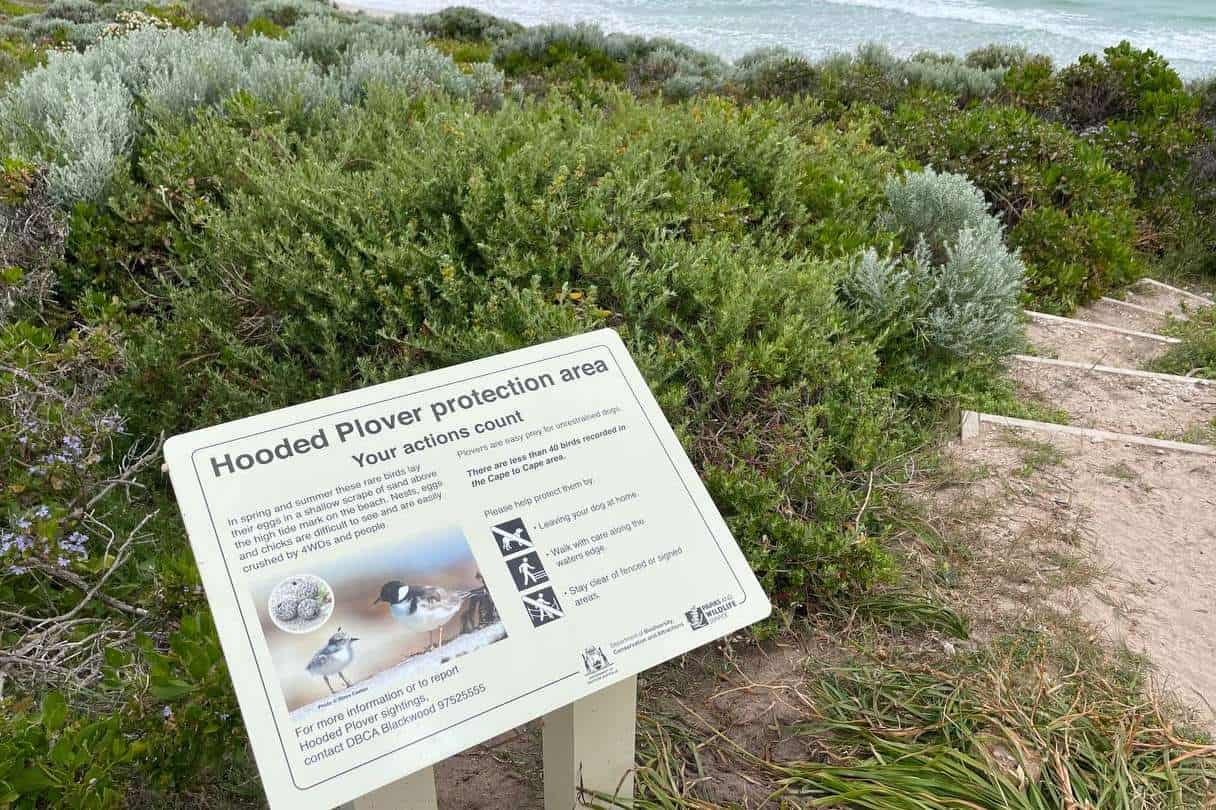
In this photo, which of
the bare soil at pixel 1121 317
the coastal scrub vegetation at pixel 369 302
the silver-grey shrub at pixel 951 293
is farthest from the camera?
the bare soil at pixel 1121 317

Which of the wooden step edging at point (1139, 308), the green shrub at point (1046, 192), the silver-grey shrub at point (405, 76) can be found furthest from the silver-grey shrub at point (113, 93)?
the wooden step edging at point (1139, 308)

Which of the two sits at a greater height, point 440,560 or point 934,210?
point 440,560

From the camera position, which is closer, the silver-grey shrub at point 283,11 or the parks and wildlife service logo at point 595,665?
the parks and wildlife service logo at point 595,665

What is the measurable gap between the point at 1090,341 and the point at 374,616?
5.46 metres

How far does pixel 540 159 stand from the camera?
14.3ft

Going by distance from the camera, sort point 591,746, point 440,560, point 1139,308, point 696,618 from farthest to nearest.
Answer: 1. point 1139,308
2. point 591,746
3. point 696,618
4. point 440,560

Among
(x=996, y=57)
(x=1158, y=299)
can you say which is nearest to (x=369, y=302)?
(x=1158, y=299)

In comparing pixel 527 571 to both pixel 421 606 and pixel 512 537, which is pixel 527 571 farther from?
pixel 421 606

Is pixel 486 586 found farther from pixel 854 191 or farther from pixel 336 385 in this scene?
pixel 854 191

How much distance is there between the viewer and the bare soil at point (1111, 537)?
10.5 feet

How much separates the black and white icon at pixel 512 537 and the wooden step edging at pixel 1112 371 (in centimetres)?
395

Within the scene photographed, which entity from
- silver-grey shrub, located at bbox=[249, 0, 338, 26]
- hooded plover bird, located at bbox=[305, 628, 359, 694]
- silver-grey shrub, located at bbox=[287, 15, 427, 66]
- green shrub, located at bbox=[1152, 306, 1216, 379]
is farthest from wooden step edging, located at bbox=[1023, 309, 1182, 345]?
silver-grey shrub, located at bbox=[249, 0, 338, 26]

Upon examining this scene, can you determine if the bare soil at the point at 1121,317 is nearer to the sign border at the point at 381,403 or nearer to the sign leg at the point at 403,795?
the sign border at the point at 381,403

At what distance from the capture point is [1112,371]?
518 cm
